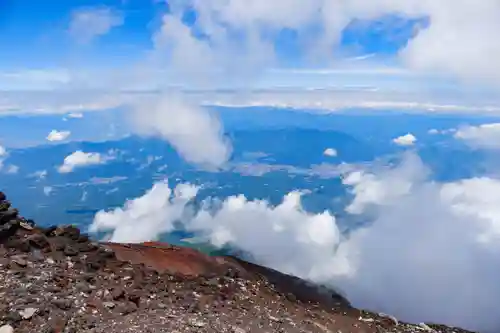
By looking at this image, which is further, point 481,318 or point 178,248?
point 481,318

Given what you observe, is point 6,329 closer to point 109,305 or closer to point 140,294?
point 109,305

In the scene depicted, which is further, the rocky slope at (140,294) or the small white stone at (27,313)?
the rocky slope at (140,294)

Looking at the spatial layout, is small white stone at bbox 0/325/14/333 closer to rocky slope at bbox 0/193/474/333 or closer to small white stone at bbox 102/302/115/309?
rocky slope at bbox 0/193/474/333

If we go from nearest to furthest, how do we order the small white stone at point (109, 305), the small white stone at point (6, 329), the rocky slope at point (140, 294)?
the small white stone at point (6, 329) < the rocky slope at point (140, 294) < the small white stone at point (109, 305)

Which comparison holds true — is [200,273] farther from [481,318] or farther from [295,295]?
[481,318]

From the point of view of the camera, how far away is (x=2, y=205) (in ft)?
64.2

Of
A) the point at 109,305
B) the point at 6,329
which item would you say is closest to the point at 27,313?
the point at 6,329

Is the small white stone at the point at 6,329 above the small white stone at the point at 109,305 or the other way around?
the other way around

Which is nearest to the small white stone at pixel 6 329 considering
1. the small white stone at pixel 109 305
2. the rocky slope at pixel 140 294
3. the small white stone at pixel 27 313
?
the rocky slope at pixel 140 294

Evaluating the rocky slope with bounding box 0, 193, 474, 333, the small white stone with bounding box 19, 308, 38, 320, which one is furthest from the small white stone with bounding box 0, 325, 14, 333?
the small white stone with bounding box 19, 308, 38, 320

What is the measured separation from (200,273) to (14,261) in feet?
24.5

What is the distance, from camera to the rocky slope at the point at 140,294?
1325 cm

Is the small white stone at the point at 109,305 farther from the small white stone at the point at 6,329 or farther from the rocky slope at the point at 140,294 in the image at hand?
the small white stone at the point at 6,329

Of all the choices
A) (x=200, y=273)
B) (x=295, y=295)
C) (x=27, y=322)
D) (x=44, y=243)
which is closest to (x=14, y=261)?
(x=44, y=243)
